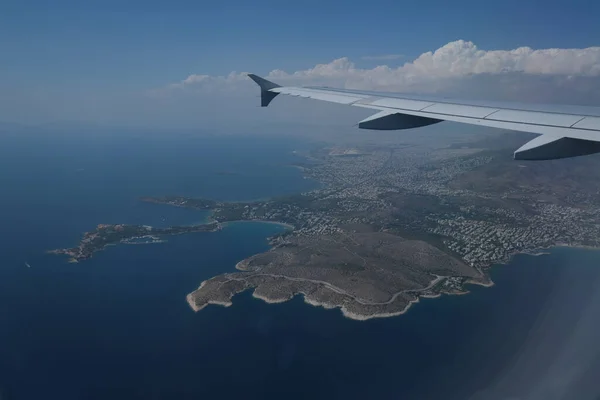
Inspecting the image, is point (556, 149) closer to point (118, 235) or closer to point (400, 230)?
point (400, 230)

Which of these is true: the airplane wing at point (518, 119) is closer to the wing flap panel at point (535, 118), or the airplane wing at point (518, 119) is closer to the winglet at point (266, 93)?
the wing flap panel at point (535, 118)

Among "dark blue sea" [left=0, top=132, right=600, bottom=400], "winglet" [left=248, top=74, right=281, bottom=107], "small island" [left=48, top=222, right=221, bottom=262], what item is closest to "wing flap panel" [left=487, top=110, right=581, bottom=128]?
"winglet" [left=248, top=74, right=281, bottom=107]

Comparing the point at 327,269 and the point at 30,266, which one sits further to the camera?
the point at 30,266

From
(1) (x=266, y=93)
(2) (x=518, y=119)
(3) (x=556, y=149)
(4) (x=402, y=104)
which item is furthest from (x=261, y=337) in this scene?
(3) (x=556, y=149)

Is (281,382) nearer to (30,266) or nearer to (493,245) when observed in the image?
(493,245)

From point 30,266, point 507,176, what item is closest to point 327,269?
Answer: point 30,266

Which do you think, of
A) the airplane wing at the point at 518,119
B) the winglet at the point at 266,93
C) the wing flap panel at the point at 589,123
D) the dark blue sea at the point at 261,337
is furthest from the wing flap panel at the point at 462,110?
the dark blue sea at the point at 261,337
